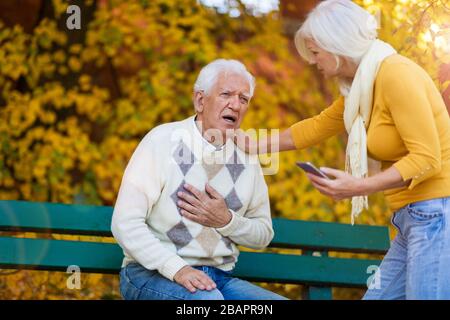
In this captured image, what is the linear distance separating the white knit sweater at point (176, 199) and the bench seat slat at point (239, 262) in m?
0.41

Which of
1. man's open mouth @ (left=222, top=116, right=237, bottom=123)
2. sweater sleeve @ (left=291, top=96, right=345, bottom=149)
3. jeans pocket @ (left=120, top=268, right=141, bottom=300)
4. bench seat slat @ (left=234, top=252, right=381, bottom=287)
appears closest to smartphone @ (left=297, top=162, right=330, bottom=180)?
sweater sleeve @ (left=291, top=96, right=345, bottom=149)

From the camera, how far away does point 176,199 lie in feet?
10.8

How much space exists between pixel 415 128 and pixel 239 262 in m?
1.44

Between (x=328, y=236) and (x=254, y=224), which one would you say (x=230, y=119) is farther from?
(x=328, y=236)

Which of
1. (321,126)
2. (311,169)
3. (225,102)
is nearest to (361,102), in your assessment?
(311,169)

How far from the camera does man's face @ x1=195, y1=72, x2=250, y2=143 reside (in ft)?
11.1

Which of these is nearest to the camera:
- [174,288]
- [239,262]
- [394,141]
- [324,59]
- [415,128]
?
[415,128]

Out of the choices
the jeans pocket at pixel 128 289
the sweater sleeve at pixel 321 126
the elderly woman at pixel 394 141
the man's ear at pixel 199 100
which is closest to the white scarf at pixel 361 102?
the elderly woman at pixel 394 141

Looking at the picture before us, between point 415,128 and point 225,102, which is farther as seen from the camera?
point 225,102

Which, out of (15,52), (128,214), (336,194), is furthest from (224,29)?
(336,194)

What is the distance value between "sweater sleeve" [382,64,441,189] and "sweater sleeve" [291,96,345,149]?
1.95 ft

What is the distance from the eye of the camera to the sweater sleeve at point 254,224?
11.0ft

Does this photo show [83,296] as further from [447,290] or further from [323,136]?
[447,290]

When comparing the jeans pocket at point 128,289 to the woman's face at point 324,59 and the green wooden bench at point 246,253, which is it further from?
the woman's face at point 324,59
